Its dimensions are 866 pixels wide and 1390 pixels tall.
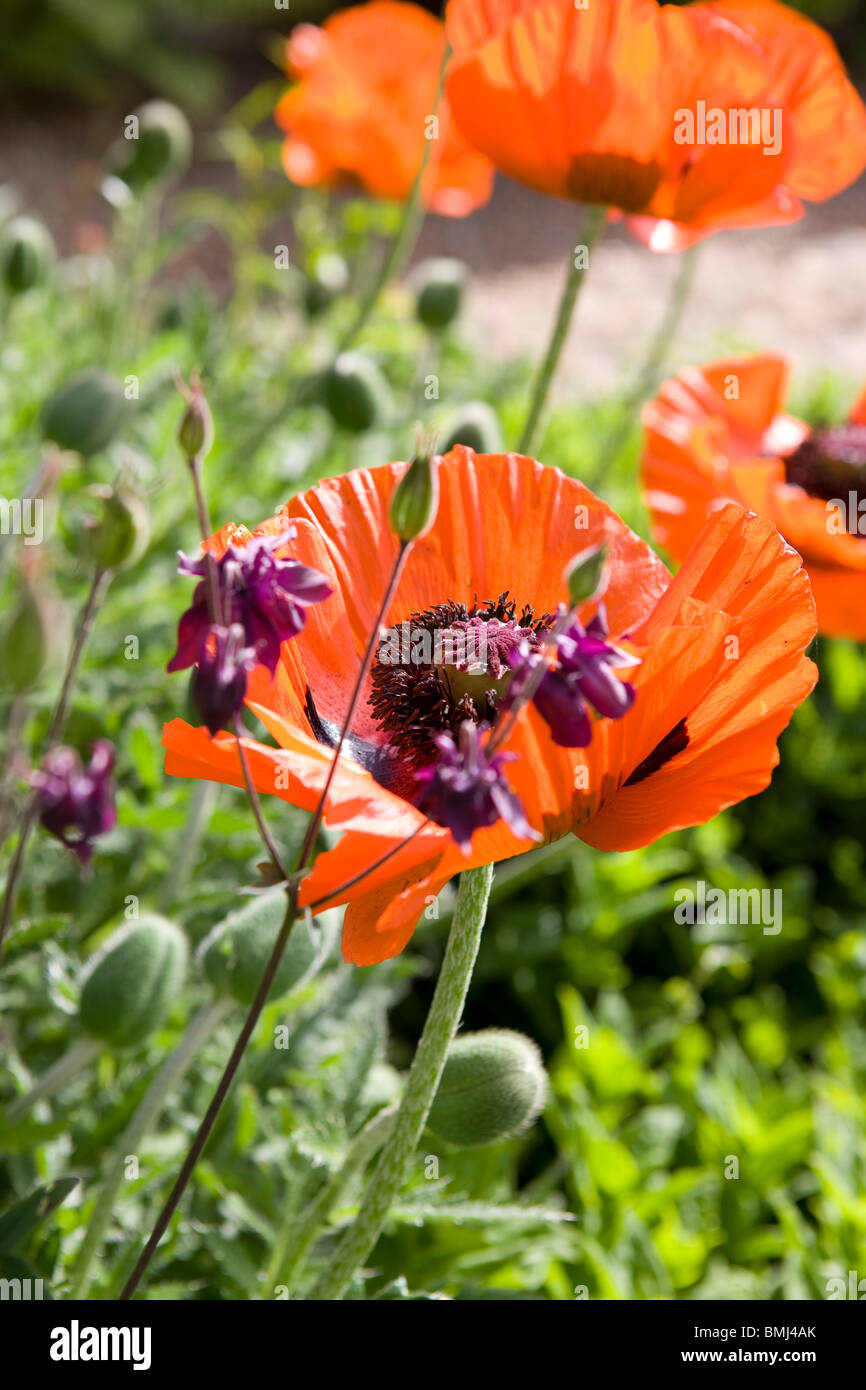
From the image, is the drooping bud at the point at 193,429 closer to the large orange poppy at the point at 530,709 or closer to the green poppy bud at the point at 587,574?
the large orange poppy at the point at 530,709

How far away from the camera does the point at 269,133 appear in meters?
7.09

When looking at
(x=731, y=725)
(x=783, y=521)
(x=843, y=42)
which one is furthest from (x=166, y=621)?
(x=843, y=42)

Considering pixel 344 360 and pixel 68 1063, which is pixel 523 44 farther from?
pixel 68 1063

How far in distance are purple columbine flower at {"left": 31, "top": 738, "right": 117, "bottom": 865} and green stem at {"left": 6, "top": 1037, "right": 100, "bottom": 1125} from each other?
15 cm

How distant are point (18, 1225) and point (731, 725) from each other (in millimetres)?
393

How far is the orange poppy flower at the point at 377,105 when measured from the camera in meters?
1.51

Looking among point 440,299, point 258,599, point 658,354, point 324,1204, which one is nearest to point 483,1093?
point 324,1204

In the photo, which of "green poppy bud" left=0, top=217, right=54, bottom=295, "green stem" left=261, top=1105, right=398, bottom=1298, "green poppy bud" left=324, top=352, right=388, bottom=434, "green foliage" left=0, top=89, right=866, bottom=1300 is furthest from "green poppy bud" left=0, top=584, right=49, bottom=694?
"green poppy bud" left=0, top=217, right=54, bottom=295

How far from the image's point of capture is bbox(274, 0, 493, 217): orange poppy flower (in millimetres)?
1514

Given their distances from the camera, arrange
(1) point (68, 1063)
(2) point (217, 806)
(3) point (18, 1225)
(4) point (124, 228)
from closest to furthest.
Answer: (3) point (18, 1225) → (1) point (68, 1063) → (2) point (217, 806) → (4) point (124, 228)

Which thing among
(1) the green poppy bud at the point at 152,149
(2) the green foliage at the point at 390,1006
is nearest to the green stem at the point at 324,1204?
(2) the green foliage at the point at 390,1006

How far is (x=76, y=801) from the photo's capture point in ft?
2.08

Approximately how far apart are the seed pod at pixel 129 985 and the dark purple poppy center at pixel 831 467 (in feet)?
2.27

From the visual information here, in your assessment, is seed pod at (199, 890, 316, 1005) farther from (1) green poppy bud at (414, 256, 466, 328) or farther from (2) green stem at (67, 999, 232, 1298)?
(1) green poppy bud at (414, 256, 466, 328)
